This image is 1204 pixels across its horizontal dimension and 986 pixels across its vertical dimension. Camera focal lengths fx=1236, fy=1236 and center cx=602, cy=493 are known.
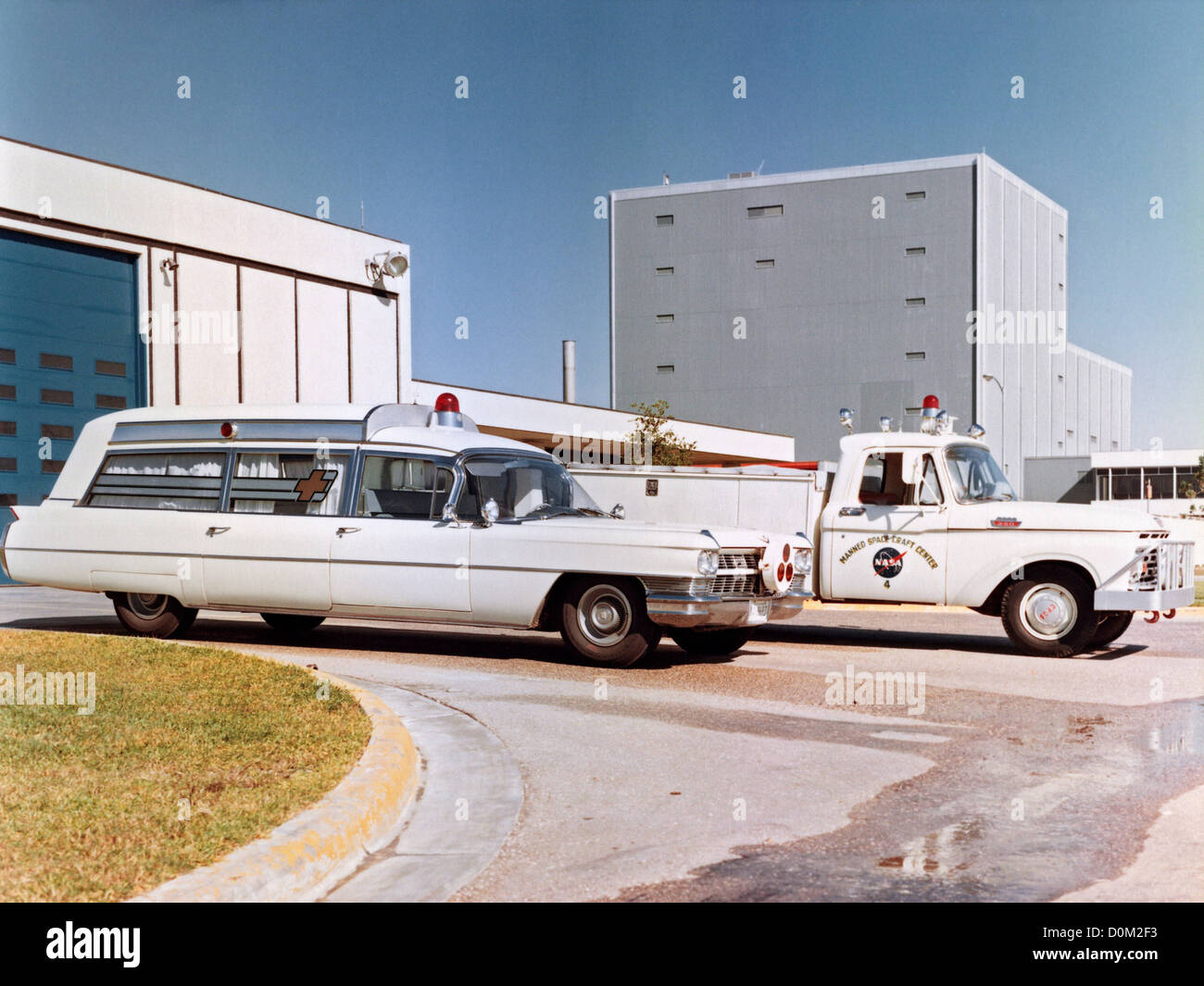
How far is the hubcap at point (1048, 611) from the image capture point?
11320 millimetres

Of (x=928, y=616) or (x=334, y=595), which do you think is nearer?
(x=334, y=595)

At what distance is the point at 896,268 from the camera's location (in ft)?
211

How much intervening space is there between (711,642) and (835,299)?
56.0m

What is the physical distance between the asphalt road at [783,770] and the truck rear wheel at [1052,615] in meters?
0.21

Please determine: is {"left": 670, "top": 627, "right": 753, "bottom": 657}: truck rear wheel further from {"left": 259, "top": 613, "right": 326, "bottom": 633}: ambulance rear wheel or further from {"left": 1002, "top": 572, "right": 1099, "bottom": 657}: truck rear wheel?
{"left": 259, "top": 613, "right": 326, "bottom": 633}: ambulance rear wheel

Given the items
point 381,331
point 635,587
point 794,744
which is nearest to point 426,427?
point 635,587

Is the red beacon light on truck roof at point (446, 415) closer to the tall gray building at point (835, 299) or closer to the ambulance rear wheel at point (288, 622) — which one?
the ambulance rear wheel at point (288, 622)

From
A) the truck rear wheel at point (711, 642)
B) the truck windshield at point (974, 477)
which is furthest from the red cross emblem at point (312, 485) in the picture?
the truck windshield at point (974, 477)

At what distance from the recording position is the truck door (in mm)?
11781

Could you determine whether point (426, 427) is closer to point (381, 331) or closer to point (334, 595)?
point (334, 595)

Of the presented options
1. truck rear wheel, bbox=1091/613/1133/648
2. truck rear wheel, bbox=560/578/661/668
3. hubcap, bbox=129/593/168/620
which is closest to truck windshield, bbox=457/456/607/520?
truck rear wheel, bbox=560/578/661/668

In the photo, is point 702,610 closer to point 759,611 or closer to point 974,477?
point 759,611

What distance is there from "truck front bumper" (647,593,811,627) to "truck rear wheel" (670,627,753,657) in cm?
113
